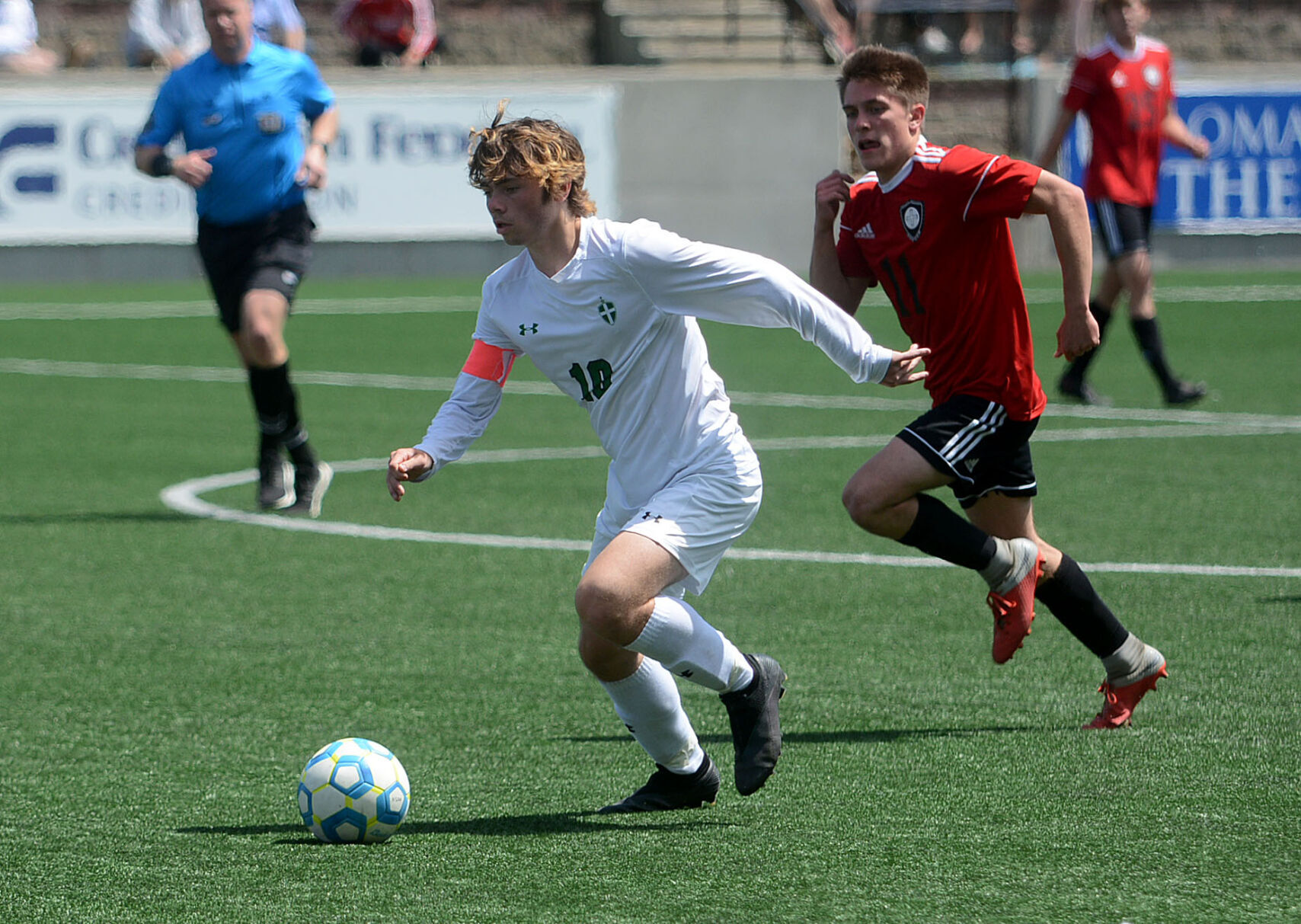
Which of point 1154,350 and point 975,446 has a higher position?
point 975,446

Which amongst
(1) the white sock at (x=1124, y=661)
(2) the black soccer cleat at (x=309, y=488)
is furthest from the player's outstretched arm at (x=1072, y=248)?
(2) the black soccer cleat at (x=309, y=488)

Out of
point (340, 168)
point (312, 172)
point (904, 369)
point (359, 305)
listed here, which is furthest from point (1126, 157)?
point (340, 168)

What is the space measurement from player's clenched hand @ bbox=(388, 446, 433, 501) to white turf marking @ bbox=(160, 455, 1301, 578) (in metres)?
3.43

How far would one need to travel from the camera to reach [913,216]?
547 centimetres

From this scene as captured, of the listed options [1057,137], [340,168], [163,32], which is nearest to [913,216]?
[1057,137]

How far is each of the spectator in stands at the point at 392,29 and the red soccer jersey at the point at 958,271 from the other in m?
18.3

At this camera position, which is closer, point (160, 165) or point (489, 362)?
point (489, 362)

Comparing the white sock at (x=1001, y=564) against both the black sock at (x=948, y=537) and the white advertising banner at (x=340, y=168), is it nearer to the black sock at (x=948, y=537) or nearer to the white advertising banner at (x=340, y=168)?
the black sock at (x=948, y=537)

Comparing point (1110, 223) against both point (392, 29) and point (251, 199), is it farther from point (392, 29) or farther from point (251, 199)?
point (392, 29)

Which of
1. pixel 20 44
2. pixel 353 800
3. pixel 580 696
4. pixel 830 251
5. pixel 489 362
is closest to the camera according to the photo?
pixel 353 800

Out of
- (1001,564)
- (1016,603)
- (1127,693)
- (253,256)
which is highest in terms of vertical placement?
(1001,564)

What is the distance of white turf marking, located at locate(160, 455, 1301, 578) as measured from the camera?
7453mm

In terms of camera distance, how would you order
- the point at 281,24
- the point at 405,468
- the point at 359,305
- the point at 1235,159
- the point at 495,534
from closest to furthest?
the point at 405,468 < the point at 495,534 < the point at 281,24 < the point at 359,305 < the point at 1235,159

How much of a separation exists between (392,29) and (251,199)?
48.1ft
